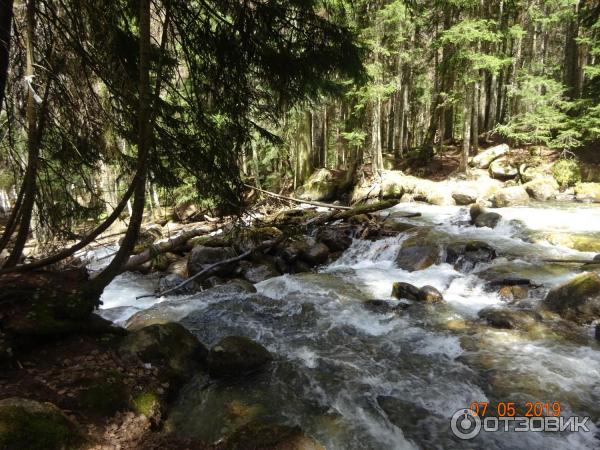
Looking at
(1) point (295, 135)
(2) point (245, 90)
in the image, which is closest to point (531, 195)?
(1) point (295, 135)

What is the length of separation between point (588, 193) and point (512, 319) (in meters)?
13.0

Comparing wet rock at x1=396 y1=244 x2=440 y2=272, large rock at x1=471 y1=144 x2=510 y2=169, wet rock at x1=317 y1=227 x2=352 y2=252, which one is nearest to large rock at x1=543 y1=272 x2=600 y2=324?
wet rock at x1=396 y1=244 x2=440 y2=272

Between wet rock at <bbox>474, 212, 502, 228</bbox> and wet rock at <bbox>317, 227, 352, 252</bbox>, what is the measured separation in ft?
14.7

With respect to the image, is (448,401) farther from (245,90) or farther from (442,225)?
(442,225)

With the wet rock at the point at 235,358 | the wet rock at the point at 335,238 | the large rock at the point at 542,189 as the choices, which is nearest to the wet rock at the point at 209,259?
the wet rock at the point at 335,238

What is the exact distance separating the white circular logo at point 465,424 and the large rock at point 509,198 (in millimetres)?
13148

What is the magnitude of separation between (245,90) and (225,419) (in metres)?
4.23

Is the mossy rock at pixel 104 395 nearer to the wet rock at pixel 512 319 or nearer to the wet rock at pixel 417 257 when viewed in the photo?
the wet rock at pixel 512 319

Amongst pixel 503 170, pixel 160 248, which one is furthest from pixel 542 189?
pixel 160 248

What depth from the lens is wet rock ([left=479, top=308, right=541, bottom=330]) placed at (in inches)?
260

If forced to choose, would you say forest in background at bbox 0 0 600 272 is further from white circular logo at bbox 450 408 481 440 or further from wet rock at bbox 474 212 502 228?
wet rock at bbox 474 212 502 228

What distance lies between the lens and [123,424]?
370 cm

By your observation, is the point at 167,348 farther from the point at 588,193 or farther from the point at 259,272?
the point at 588,193

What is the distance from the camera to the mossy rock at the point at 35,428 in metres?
2.87
